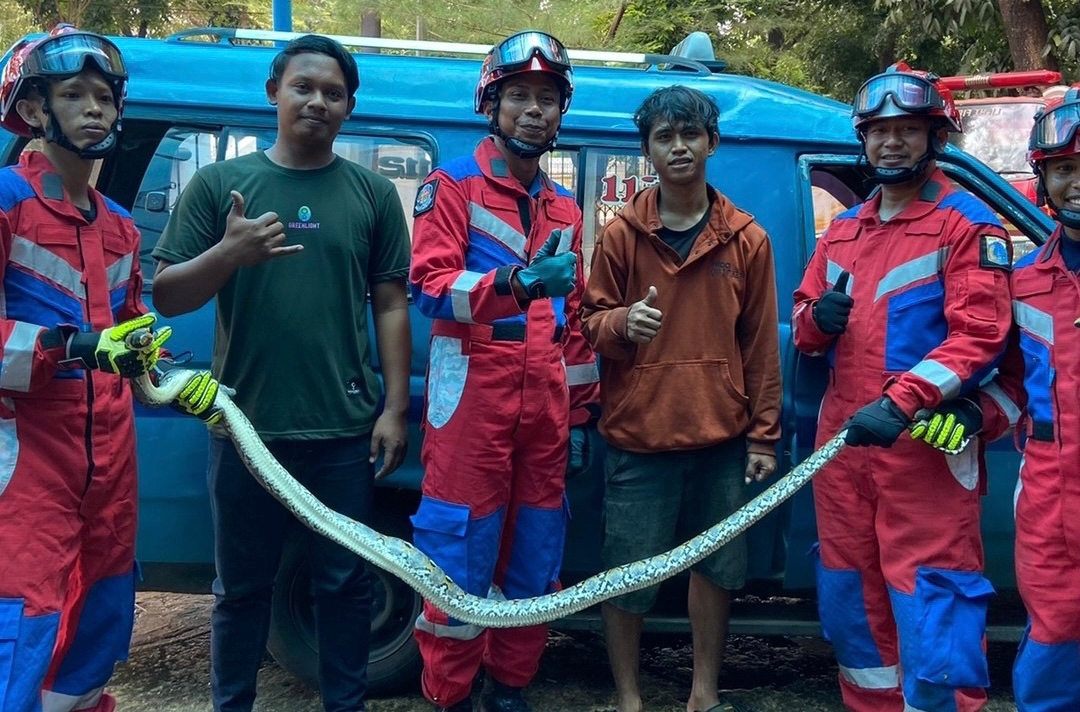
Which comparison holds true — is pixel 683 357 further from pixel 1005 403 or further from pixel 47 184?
pixel 47 184

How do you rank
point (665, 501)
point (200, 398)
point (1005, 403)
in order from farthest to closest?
point (665, 501)
point (1005, 403)
point (200, 398)

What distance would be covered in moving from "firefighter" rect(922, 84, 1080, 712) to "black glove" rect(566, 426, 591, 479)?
1.15 meters

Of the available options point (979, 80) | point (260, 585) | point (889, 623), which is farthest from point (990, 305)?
point (979, 80)

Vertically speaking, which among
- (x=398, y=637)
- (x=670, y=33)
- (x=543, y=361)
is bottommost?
(x=398, y=637)

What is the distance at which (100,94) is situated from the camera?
279 cm

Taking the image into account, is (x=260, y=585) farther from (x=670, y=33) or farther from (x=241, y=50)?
(x=670, y=33)

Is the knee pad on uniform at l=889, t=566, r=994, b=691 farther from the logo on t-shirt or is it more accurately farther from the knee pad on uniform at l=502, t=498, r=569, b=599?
the logo on t-shirt

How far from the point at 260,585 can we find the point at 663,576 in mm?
1261

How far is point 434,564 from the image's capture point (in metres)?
3.08

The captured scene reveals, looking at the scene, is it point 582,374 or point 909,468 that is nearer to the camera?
point 909,468

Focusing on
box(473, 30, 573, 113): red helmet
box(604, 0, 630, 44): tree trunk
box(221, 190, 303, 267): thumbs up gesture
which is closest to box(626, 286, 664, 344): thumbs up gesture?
box(473, 30, 573, 113): red helmet

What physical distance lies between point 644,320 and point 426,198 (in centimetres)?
80

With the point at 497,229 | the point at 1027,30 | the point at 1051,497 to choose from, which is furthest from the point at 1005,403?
the point at 1027,30

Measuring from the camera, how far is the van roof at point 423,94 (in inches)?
138
